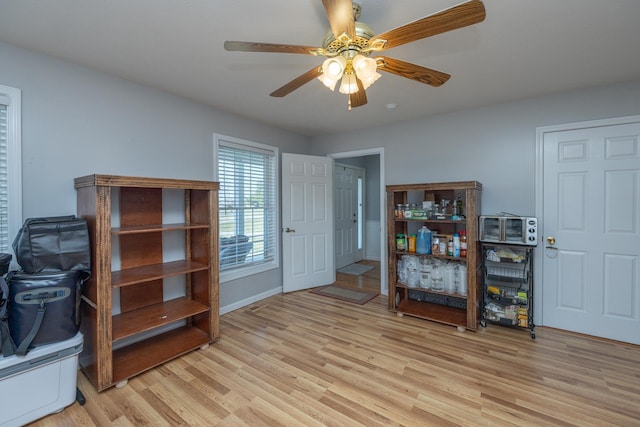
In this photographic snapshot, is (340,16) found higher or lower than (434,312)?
higher

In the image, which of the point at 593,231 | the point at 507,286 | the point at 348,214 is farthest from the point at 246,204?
the point at 593,231

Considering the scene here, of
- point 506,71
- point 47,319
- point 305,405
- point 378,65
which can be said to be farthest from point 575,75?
point 47,319

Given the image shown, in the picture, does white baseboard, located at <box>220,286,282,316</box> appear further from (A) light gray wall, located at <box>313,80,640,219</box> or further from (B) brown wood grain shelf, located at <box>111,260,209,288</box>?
(A) light gray wall, located at <box>313,80,640,219</box>

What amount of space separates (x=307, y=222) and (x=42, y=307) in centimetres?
294

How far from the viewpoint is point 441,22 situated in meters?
1.22

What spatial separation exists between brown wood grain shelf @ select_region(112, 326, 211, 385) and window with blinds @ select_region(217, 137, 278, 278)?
815 millimetres

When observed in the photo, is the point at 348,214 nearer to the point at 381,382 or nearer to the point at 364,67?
the point at 381,382

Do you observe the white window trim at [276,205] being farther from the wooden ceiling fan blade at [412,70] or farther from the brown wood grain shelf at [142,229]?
the wooden ceiling fan blade at [412,70]

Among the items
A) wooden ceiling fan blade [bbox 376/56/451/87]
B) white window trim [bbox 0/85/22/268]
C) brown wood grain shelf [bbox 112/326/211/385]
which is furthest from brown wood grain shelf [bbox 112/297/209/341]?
wooden ceiling fan blade [bbox 376/56/451/87]

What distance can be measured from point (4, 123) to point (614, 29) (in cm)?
410

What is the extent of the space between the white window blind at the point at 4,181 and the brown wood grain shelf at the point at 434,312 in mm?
3522

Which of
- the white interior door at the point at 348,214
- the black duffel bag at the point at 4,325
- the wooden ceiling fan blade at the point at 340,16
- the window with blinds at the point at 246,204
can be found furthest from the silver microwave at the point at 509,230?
the black duffel bag at the point at 4,325

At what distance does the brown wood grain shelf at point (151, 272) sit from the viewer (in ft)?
7.06

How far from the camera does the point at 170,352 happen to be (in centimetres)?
241
